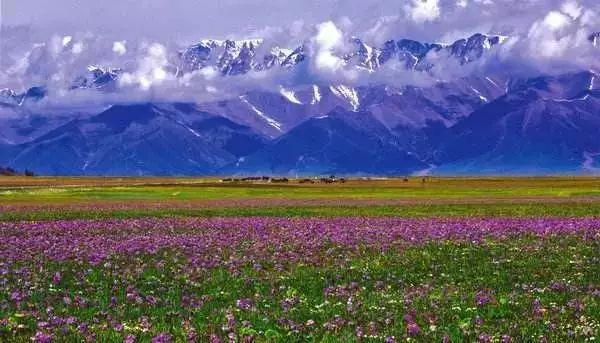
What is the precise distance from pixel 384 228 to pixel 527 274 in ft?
52.2

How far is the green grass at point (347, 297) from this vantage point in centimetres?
1454

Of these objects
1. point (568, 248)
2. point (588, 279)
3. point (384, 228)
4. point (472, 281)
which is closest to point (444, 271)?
point (472, 281)

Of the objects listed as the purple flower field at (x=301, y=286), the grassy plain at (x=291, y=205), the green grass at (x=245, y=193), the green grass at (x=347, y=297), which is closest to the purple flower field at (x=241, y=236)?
the purple flower field at (x=301, y=286)

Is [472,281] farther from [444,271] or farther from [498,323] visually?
[498,323]

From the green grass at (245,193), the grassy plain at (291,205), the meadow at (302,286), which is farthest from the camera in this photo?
the green grass at (245,193)

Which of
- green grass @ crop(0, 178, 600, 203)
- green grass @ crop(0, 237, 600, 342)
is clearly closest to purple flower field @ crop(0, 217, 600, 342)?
green grass @ crop(0, 237, 600, 342)

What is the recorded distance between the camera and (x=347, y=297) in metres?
18.6

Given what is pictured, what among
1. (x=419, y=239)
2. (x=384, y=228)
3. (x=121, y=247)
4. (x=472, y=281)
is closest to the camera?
(x=472, y=281)

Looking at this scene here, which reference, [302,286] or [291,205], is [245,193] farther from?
[302,286]

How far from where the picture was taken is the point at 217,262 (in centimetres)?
2456

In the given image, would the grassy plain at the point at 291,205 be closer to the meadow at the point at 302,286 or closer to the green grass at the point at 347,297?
the meadow at the point at 302,286

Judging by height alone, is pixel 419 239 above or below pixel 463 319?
above

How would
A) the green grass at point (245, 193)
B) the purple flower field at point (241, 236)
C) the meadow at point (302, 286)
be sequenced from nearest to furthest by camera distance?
1. the meadow at point (302, 286)
2. the purple flower field at point (241, 236)
3. the green grass at point (245, 193)

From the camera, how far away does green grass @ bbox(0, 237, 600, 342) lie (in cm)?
1454
